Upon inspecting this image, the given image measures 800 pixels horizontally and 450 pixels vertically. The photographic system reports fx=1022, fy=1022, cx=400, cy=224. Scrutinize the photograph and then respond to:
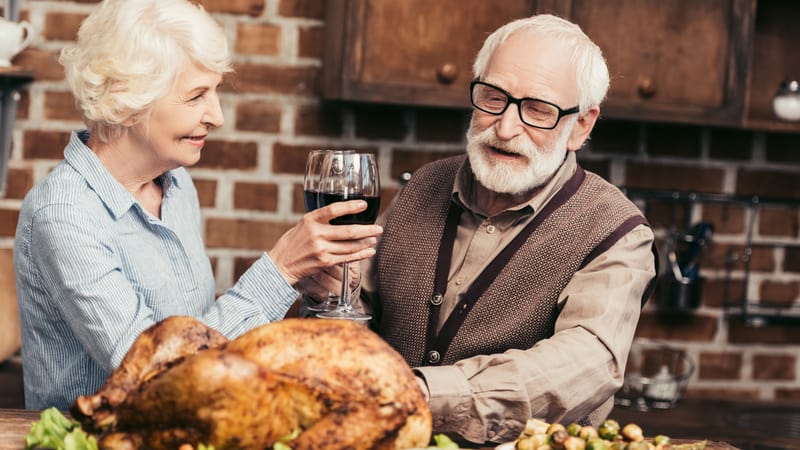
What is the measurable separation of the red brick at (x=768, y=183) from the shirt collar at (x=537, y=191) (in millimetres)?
1168

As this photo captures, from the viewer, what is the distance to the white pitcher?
7.43 feet

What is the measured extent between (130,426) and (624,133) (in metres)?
1.98

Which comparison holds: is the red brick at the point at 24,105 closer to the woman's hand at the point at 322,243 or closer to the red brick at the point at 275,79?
the red brick at the point at 275,79

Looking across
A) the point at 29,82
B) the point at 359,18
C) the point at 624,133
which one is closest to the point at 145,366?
the point at 359,18

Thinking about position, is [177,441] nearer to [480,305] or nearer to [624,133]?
[480,305]

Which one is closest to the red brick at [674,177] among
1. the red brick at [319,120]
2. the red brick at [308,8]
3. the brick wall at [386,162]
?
the brick wall at [386,162]

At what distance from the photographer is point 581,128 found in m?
1.76

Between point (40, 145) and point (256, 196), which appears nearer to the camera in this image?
point (40, 145)

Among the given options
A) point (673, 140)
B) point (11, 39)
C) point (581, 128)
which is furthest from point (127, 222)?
point (673, 140)

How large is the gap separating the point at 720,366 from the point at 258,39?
1.51 metres

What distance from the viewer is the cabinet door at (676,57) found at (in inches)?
95.9

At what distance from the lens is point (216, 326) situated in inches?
56.1

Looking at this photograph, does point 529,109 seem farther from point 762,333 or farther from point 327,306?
point 762,333

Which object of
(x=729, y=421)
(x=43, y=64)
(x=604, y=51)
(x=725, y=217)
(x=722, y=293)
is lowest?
(x=729, y=421)
